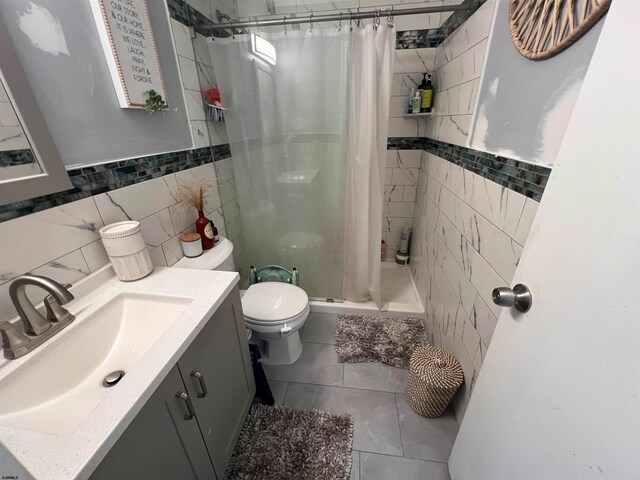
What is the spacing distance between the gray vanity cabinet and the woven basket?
81cm

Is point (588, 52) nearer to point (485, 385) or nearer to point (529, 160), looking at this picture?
point (529, 160)

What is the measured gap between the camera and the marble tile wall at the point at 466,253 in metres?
0.86

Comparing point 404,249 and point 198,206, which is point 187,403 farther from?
point 404,249

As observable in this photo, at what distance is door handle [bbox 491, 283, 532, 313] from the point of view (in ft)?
1.90

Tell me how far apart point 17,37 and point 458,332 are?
6.05 ft

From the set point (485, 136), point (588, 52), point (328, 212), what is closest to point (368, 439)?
point (328, 212)

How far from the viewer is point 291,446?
118 cm

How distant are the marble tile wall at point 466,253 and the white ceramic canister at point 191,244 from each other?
129cm

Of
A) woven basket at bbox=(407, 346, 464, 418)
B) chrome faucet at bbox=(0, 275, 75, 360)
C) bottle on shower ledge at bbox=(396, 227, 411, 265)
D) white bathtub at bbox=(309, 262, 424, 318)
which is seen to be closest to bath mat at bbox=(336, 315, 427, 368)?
white bathtub at bbox=(309, 262, 424, 318)

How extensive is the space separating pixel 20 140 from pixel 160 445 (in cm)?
87

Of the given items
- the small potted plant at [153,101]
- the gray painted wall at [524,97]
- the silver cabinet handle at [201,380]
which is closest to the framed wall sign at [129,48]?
the small potted plant at [153,101]

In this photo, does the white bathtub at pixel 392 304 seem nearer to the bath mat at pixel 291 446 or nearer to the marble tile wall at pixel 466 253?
the marble tile wall at pixel 466 253

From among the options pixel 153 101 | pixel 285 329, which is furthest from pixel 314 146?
pixel 285 329

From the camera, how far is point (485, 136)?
1.02m
